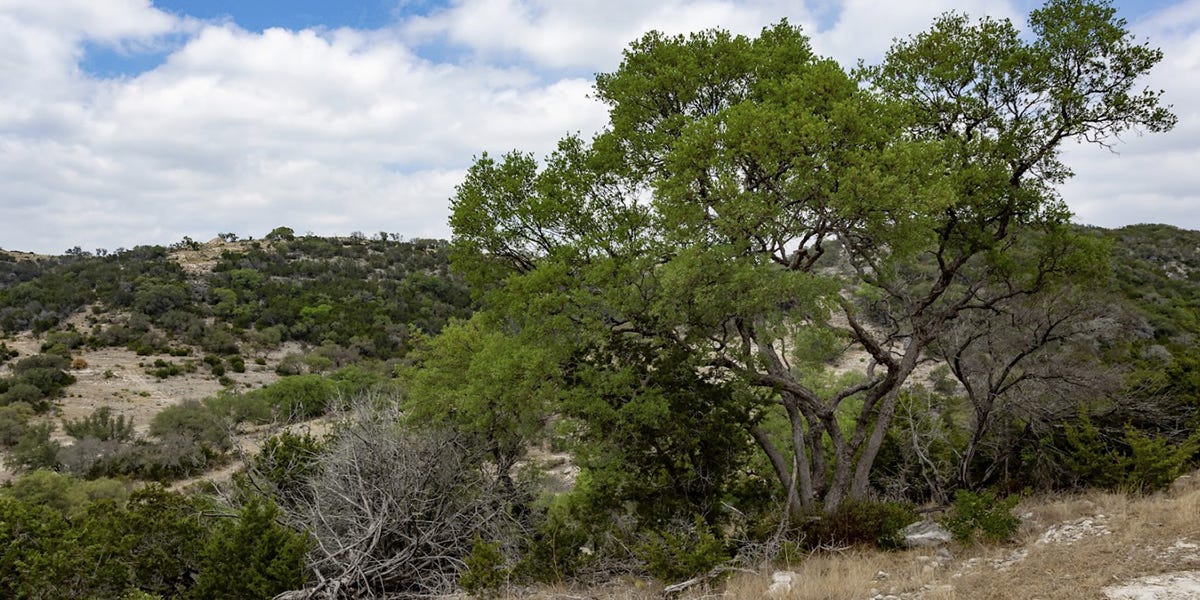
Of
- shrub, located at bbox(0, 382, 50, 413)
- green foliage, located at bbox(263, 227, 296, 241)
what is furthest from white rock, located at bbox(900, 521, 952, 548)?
green foliage, located at bbox(263, 227, 296, 241)

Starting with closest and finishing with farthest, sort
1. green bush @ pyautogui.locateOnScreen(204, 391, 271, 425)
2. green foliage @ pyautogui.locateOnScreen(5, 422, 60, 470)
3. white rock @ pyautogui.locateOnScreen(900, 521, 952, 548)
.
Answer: white rock @ pyautogui.locateOnScreen(900, 521, 952, 548)
green foliage @ pyautogui.locateOnScreen(5, 422, 60, 470)
green bush @ pyautogui.locateOnScreen(204, 391, 271, 425)

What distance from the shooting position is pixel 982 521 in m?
7.68

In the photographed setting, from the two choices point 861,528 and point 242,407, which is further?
point 242,407

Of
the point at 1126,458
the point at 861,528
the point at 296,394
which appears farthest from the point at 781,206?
the point at 296,394

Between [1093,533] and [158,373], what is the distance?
3750 centimetres

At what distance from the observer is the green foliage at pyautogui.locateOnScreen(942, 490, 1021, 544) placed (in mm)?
7559

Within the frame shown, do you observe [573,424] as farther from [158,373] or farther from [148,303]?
[148,303]

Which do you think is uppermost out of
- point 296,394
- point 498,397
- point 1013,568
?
point 498,397

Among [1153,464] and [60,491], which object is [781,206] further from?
→ [60,491]

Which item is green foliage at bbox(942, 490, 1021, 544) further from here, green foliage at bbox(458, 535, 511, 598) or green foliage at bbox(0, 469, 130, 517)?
green foliage at bbox(0, 469, 130, 517)

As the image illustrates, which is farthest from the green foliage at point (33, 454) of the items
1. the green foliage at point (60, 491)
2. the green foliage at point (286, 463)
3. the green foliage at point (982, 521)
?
the green foliage at point (982, 521)

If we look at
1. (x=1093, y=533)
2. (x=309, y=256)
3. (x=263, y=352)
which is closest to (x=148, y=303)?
(x=263, y=352)

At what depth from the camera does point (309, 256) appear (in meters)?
62.4

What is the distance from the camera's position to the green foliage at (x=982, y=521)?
298 inches
